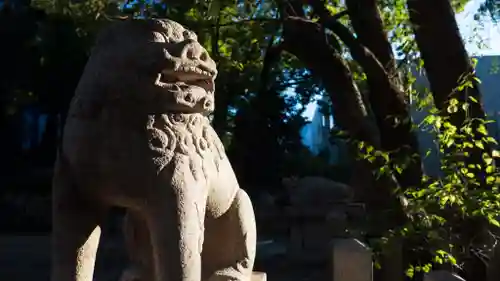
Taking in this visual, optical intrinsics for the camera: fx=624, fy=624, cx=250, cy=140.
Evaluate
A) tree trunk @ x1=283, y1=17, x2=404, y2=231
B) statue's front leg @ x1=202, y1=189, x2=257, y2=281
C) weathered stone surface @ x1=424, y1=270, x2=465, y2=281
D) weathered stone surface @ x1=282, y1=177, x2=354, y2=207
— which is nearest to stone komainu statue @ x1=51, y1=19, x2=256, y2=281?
statue's front leg @ x1=202, y1=189, x2=257, y2=281

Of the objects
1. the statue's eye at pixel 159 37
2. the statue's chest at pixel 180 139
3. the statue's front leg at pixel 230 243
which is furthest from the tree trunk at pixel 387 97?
the statue's eye at pixel 159 37

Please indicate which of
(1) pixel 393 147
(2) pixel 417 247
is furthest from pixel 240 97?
(2) pixel 417 247

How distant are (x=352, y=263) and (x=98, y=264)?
603 centimetres

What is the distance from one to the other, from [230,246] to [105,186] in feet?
1.59

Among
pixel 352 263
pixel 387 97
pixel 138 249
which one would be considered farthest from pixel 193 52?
pixel 387 97

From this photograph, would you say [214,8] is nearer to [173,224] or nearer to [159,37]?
[159,37]

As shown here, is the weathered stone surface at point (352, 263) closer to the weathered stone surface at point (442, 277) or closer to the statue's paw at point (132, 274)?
the weathered stone surface at point (442, 277)

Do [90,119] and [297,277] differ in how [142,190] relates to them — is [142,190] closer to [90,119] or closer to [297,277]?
[90,119]

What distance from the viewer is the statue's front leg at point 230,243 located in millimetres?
1948

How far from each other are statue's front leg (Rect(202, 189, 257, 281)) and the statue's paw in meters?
0.22

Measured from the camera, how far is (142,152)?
1.63m

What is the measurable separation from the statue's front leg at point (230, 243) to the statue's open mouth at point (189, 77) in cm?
38

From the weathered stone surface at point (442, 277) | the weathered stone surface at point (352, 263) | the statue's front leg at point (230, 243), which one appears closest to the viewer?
the statue's front leg at point (230, 243)

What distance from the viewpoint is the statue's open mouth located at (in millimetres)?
1686
